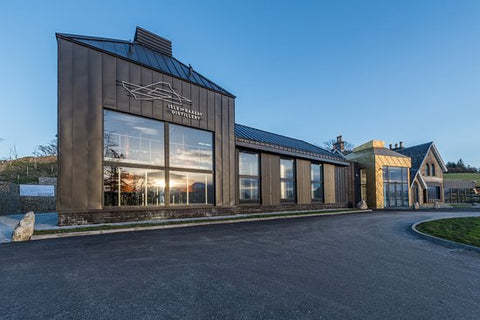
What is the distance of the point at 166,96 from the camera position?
14375 millimetres

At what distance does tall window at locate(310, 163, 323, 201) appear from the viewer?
23.0m

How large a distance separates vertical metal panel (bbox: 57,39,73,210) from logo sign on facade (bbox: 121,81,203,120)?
2504 mm

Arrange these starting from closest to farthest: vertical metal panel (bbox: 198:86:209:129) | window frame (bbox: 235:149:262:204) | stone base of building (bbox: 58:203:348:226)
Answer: stone base of building (bbox: 58:203:348:226) → vertical metal panel (bbox: 198:86:209:129) → window frame (bbox: 235:149:262:204)

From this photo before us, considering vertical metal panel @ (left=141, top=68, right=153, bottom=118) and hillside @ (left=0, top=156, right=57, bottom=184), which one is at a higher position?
vertical metal panel @ (left=141, top=68, right=153, bottom=118)

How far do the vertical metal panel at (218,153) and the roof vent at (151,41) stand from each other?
5.29 meters

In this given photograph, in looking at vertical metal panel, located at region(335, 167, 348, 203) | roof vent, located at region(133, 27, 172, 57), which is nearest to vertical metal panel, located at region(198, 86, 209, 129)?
roof vent, located at region(133, 27, 172, 57)

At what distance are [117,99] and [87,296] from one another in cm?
1117

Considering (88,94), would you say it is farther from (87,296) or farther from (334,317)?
(334,317)

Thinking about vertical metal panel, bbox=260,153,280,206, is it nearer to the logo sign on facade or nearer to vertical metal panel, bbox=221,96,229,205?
vertical metal panel, bbox=221,96,229,205

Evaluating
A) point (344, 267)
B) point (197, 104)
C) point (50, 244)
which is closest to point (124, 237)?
point (50, 244)

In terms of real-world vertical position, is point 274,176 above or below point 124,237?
above

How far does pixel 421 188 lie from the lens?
3394cm

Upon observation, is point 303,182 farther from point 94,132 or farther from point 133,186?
point 94,132

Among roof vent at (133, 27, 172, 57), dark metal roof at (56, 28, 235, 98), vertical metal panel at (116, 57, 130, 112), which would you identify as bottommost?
vertical metal panel at (116, 57, 130, 112)
